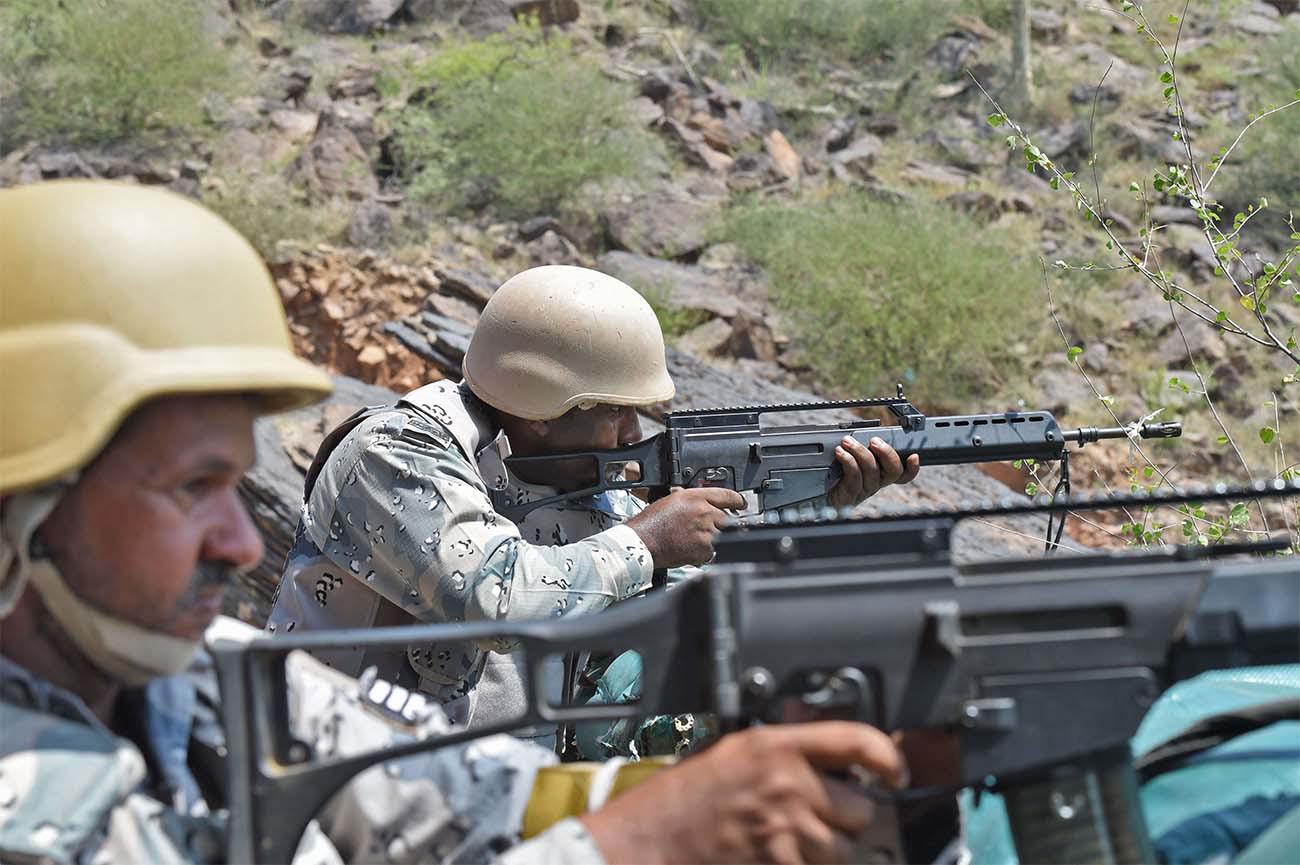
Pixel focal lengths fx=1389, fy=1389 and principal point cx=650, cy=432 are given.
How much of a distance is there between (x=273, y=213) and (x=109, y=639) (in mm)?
10347

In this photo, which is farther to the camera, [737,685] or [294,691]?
[294,691]

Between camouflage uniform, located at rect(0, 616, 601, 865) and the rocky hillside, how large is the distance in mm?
5520

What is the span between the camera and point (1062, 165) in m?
15.1

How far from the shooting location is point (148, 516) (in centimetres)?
166

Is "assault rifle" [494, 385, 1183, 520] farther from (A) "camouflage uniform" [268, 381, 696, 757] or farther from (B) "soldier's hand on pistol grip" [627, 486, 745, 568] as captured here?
(A) "camouflage uniform" [268, 381, 696, 757]

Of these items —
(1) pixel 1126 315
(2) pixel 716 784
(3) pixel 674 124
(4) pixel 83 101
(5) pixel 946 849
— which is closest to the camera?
(2) pixel 716 784

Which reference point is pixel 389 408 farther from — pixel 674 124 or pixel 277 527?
pixel 674 124

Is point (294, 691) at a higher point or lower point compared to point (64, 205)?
lower

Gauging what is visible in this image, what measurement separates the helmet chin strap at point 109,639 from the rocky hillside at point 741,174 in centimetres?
571

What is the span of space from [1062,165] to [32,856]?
14.9m

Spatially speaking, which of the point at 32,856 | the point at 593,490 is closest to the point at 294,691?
the point at 32,856

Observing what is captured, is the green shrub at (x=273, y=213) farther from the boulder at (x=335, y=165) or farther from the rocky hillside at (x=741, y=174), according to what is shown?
the boulder at (x=335, y=165)

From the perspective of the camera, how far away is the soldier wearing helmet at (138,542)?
160 centimetres

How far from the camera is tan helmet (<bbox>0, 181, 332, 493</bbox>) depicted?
5.27 feet
